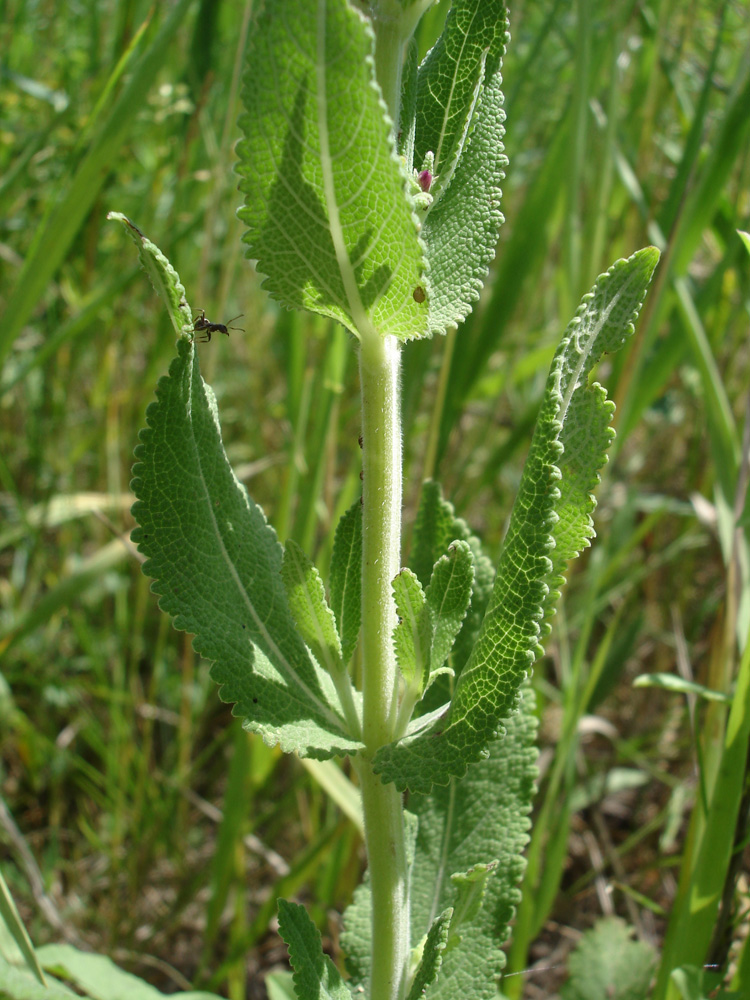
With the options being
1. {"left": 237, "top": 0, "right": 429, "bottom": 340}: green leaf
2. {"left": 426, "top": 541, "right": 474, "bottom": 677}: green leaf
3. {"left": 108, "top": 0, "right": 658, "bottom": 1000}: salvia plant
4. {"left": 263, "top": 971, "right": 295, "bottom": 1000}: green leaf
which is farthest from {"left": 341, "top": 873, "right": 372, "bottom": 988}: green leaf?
{"left": 237, "top": 0, "right": 429, "bottom": 340}: green leaf

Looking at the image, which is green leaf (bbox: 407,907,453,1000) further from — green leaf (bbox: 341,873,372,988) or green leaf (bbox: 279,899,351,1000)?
green leaf (bbox: 341,873,372,988)

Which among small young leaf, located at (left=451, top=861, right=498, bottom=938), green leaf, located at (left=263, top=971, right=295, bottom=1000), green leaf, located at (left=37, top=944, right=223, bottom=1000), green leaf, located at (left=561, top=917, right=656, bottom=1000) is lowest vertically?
green leaf, located at (left=37, top=944, right=223, bottom=1000)

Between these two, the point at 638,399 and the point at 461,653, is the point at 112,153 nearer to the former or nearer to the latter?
the point at 461,653

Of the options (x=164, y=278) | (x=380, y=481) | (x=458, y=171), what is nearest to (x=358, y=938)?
(x=380, y=481)

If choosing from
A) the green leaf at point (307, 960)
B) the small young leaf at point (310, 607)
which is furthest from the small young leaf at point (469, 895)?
the small young leaf at point (310, 607)

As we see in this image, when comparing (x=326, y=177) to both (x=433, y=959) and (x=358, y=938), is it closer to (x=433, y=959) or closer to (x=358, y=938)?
(x=433, y=959)

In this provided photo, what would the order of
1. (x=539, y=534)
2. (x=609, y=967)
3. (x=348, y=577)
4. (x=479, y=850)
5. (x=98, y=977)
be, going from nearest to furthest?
(x=539, y=534), (x=348, y=577), (x=479, y=850), (x=98, y=977), (x=609, y=967)
